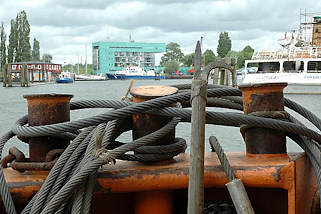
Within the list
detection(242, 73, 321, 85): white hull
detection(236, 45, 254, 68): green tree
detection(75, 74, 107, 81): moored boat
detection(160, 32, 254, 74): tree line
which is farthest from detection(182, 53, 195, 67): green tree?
detection(242, 73, 321, 85): white hull

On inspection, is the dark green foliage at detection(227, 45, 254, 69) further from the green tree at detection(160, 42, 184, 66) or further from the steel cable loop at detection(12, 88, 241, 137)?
the steel cable loop at detection(12, 88, 241, 137)

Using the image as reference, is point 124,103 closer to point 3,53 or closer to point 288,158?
point 288,158

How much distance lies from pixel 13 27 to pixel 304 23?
3995 cm

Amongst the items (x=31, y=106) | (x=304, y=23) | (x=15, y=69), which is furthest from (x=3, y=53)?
(x=31, y=106)

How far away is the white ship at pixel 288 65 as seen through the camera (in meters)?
22.6

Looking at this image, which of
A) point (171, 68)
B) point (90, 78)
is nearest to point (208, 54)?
point (90, 78)

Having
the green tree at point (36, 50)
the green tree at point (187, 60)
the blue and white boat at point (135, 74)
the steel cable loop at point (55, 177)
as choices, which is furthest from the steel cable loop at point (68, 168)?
the green tree at point (187, 60)

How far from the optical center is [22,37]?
5578cm

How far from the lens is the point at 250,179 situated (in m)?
1.59

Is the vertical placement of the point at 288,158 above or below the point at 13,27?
below

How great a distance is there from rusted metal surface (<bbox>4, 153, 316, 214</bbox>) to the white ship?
66.9 ft

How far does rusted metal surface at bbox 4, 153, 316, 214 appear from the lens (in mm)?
1589

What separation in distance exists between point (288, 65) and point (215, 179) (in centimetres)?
2533

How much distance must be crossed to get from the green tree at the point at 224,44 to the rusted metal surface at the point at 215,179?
70366 millimetres
